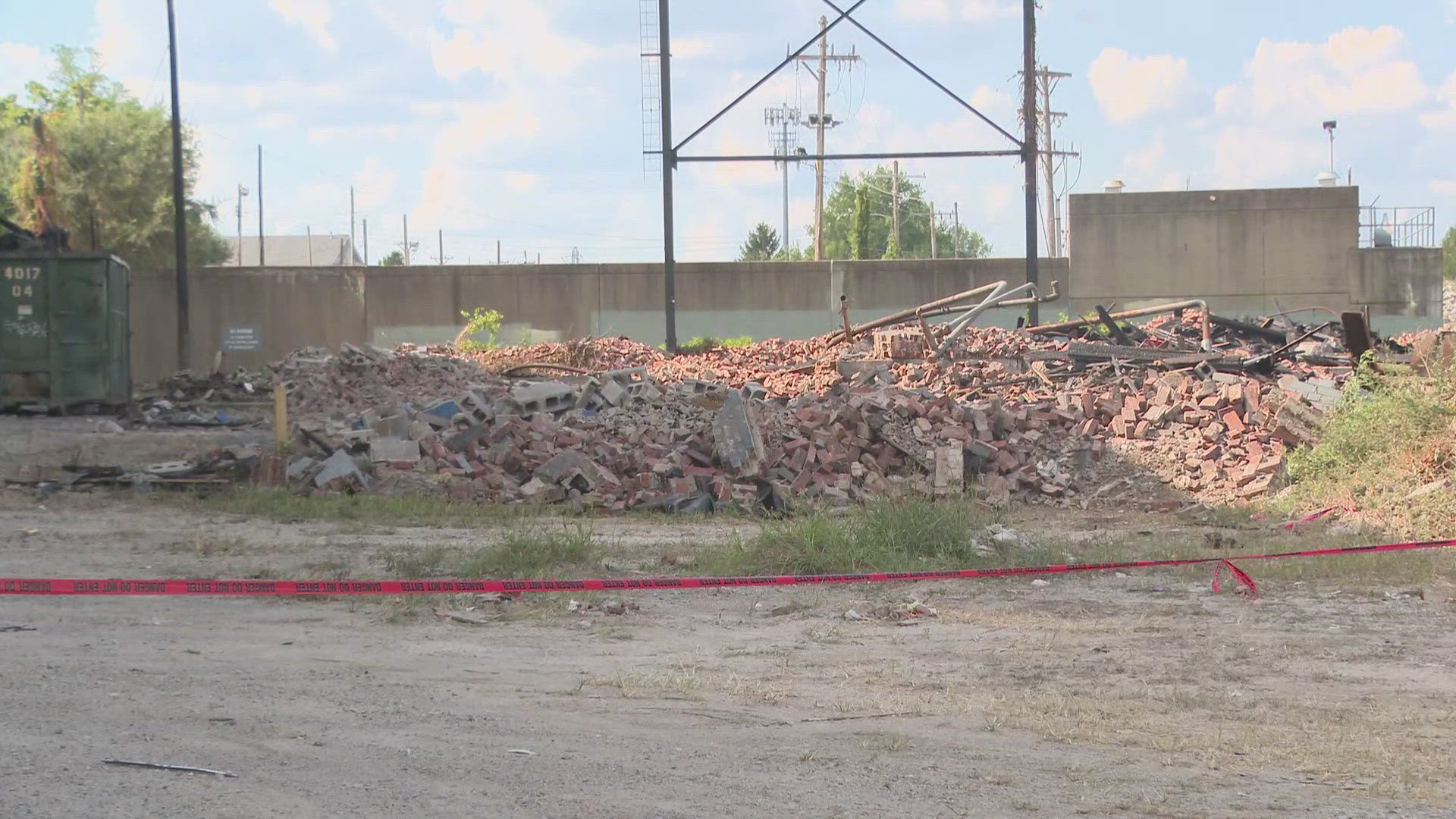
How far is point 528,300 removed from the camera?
3253 centimetres

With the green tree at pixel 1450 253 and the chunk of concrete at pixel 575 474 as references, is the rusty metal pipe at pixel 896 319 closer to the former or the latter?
the chunk of concrete at pixel 575 474

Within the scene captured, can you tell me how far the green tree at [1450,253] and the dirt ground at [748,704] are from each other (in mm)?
60119

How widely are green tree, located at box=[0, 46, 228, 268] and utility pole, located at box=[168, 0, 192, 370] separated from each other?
5781mm

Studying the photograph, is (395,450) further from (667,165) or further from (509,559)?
(667,165)

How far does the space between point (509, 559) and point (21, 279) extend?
12.9 metres

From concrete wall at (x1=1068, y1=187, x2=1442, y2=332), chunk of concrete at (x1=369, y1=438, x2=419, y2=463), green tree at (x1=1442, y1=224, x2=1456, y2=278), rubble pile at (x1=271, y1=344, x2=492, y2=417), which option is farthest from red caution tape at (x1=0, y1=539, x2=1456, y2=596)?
green tree at (x1=1442, y1=224, x2=1456, y2=278)

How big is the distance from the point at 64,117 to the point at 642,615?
33572 mm

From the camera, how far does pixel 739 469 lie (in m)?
13.4

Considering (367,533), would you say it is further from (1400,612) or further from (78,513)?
(1400,612)

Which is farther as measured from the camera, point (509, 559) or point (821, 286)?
point (821, 286)

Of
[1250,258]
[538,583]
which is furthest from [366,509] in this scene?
[1250,258]

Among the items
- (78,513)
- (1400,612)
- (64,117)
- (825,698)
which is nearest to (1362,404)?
(1400,612)

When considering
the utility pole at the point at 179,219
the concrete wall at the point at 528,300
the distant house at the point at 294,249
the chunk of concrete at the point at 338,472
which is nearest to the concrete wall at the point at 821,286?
the concrete wall at the point at 528,300

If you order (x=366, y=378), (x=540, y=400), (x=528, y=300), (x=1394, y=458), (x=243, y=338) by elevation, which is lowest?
(x=1394, y=458)
